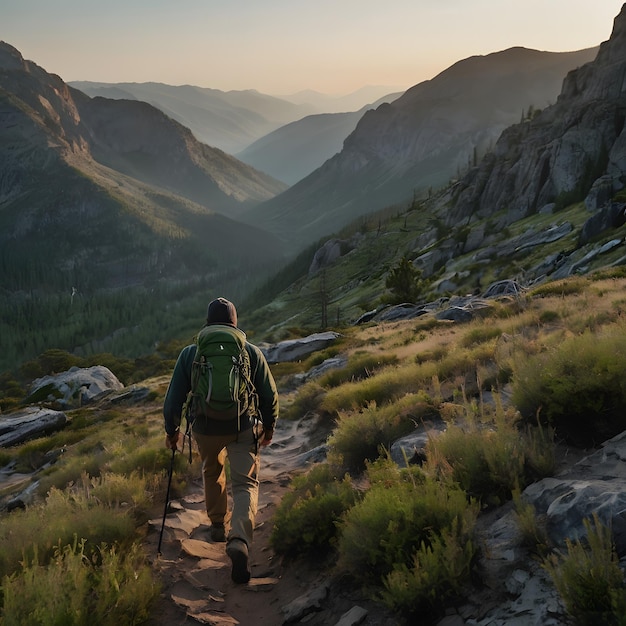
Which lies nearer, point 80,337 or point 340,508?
point 340,508

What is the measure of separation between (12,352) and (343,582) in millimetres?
195251

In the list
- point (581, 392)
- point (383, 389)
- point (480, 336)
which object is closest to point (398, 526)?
point (581, 392)

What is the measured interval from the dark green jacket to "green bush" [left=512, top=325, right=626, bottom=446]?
3153 millimetres

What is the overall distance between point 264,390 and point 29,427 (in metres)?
28.2

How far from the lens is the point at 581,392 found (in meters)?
5.06

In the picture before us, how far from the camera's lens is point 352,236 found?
15375 centimetres

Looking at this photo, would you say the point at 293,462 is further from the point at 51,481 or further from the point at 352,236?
the point at 352,236

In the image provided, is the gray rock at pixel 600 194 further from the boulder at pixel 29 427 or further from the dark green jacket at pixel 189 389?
the dark green jacket at pixel 189 389

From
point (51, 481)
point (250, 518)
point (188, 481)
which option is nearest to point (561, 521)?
point (250, 518)

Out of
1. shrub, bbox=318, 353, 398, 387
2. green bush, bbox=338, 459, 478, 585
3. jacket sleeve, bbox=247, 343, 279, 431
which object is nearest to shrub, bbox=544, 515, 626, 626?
green bush, bbox=338, 459, 478, 585

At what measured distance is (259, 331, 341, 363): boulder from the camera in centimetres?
2902

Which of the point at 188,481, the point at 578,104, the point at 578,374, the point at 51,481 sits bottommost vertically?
the point at 51,481

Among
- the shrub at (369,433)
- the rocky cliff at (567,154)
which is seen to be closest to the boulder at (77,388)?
the shrub at (369,433)

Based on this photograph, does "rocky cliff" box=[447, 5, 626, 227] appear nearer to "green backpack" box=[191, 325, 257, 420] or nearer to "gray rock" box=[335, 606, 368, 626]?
"green backpack" box=[191, 325, 257, 420]
